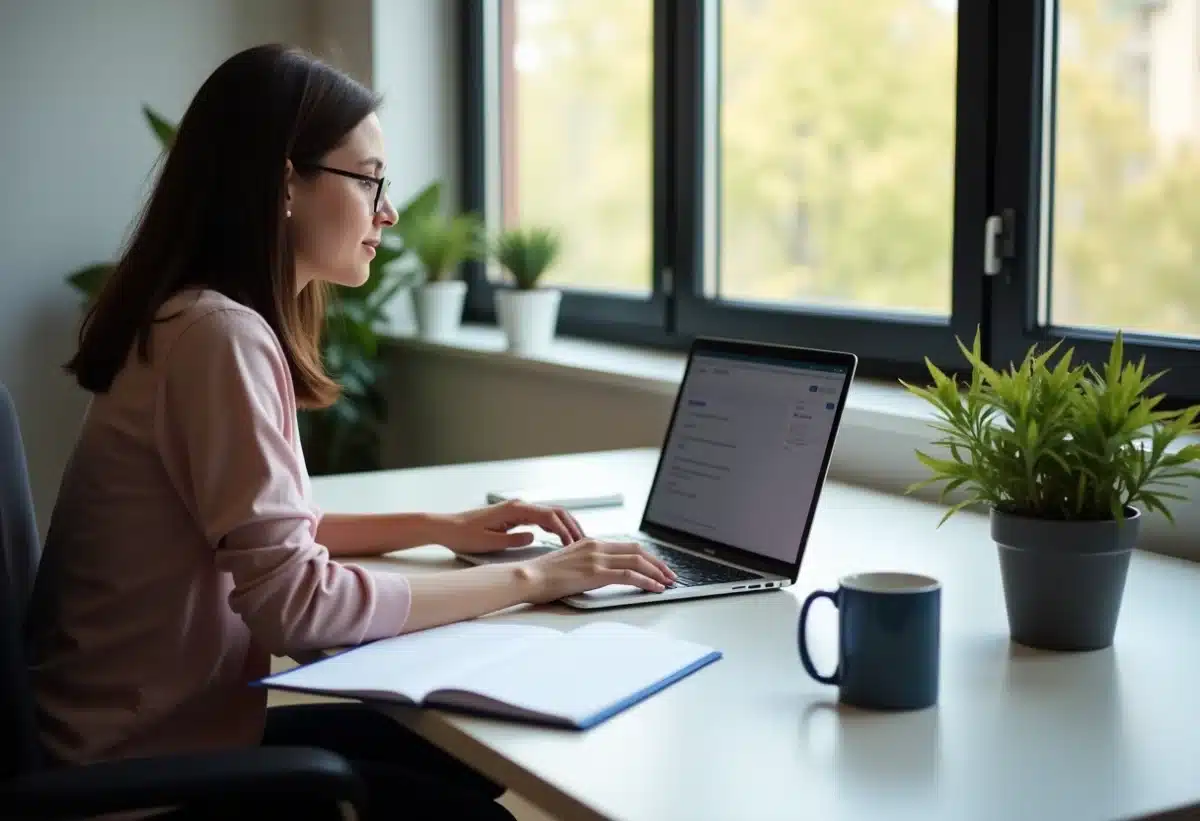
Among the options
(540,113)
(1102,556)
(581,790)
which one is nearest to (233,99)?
(581,790)

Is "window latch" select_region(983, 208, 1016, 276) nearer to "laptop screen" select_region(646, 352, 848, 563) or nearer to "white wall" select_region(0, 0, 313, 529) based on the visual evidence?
"laptop screen" select_region(646, 352, 848, 563)

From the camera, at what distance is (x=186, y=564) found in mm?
1238

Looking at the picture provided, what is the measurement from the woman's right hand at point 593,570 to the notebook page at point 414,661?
0.08 m

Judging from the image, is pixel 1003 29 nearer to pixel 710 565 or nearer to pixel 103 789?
pixel 710 565

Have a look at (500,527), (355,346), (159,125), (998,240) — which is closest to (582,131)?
(355,346)

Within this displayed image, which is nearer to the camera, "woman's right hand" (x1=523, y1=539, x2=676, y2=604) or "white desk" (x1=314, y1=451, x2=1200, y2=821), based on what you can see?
"white desk" (x1=314, y1=451, x2=1200, y2=821)

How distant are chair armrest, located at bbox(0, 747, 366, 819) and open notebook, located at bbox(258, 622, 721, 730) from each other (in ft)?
0.27

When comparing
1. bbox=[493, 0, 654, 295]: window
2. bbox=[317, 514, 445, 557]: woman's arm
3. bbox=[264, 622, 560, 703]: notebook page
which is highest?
bbox=[493, 0, 654, 295]: window

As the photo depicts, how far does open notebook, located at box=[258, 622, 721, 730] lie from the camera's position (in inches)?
40.7

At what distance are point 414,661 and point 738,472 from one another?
1.62ft

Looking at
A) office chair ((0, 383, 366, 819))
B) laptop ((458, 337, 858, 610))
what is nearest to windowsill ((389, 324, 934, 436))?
laptop ((458, 337, 858, 610))

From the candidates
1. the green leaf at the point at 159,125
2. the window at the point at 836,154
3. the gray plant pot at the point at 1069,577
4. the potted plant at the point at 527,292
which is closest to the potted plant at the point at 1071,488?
the gray plant pot at the point at 1069,577

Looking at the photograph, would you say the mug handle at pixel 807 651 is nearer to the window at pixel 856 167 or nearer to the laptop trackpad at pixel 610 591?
the laptop trackpad at pixel 610 591

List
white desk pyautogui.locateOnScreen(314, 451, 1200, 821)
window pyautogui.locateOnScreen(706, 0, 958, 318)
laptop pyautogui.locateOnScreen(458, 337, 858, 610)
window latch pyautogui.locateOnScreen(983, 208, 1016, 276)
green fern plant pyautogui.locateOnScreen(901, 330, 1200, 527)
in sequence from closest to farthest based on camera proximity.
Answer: white desk pyautogui.locateOnScreen(314, 451, 1200, 821), green fern plant pyautogui.locateOnScreen(901, 330, 1200, 527), laptop pyautogui.locateOnScreen(458, 337, 858, 610), window latch pyautogui.locateOnScreen(983, 208, 1016, 276), window pyautogui.locateOnScreen(706, 0, 958, 318)
